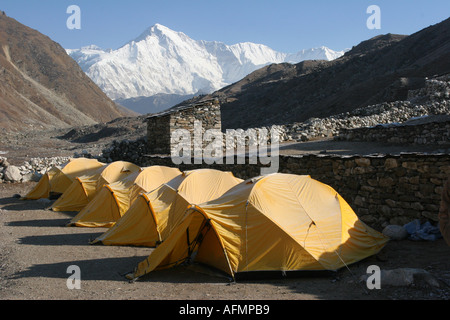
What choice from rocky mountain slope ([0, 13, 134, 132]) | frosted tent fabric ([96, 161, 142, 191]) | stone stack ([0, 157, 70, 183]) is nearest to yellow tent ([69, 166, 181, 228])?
frosted tent fabric ([96, 161, 142, 191])

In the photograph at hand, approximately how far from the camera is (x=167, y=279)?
21.3ft

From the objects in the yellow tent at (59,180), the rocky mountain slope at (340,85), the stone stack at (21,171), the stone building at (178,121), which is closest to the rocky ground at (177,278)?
the yellow tent at (59,180)

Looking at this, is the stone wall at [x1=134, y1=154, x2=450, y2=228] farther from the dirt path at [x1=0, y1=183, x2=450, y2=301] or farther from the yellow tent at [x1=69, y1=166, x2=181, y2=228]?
the yellow tent at [x1=69, y1=166, x2=181, y2=228]

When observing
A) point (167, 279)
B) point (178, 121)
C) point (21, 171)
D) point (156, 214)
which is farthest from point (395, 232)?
point (21, 171)

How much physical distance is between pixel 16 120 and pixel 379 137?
62.7m

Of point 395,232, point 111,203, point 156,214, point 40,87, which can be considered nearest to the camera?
point 395,232

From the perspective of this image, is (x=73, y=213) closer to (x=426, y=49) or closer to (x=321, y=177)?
(x=321, y=177)

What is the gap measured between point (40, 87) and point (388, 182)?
9080 cm

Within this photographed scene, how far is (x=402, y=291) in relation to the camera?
5.12m

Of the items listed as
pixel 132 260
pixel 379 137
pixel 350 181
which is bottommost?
pixel 132 260

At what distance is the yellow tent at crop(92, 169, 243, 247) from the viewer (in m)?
8.95

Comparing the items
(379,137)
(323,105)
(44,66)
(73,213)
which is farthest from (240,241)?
(44,66)

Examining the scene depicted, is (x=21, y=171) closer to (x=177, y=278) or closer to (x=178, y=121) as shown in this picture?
(x=178, y=121)

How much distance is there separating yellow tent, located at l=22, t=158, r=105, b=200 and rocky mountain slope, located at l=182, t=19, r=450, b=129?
27.9 metres
